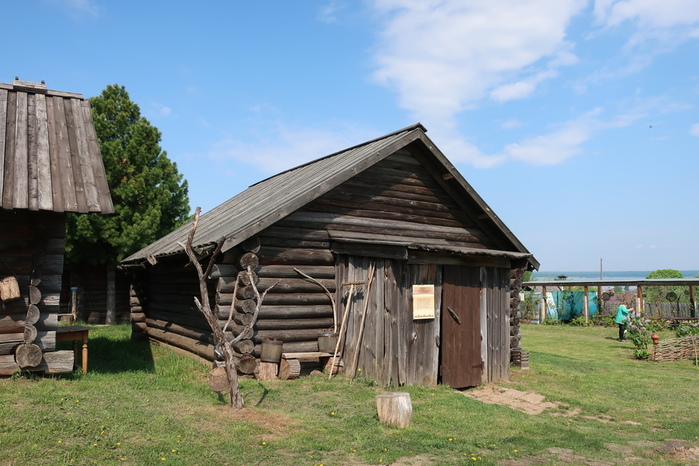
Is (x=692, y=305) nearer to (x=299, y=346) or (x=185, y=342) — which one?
(x=299, y=346)

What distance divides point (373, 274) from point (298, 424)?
4.25m

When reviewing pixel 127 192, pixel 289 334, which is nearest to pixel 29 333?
pixel 289 334

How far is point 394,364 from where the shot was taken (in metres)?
11.8

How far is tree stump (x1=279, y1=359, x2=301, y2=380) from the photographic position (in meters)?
10.8

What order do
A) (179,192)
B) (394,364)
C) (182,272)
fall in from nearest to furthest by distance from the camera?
(394,364), (182,272), (179,192)

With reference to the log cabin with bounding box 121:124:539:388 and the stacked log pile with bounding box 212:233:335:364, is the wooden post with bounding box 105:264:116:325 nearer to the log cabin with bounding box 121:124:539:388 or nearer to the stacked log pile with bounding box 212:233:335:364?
the log cabin with bounding box 121:124:539:388

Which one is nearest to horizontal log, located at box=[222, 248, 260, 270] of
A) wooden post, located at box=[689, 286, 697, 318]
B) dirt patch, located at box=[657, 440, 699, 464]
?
dirt patch, located at box=[657, 440, 699, 464]

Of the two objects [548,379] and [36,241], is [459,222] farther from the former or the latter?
[36,241]

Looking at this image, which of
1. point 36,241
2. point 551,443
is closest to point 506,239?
point 551,443

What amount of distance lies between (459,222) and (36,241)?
970 cm

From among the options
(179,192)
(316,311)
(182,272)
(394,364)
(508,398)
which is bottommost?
(508,398)

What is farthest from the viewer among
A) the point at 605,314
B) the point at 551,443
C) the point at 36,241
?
the point at 605,314

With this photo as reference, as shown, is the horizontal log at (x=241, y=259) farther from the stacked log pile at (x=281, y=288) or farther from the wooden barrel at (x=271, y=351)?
the wooden barrel at (x=271, y=351)

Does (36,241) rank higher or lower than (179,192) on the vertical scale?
lower
